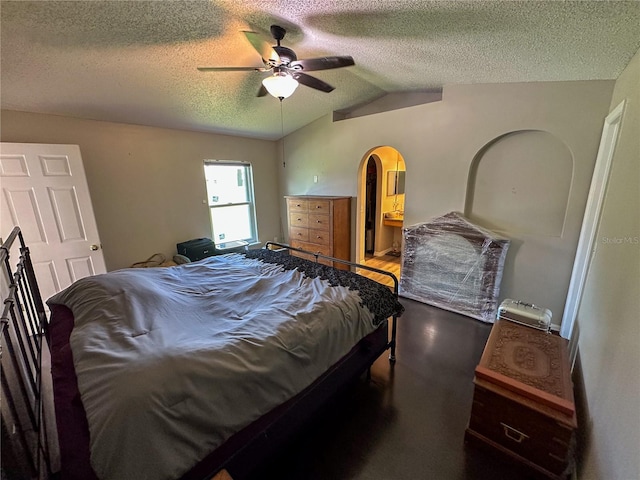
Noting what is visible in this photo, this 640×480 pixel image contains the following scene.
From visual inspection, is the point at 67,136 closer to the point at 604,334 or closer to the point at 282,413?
the point at 282,413

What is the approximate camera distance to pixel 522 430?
4.83ft

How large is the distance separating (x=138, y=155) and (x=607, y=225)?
15.7 ft

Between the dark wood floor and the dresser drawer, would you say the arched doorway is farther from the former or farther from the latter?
the dark wood floor

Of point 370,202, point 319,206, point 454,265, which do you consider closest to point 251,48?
point 319,206

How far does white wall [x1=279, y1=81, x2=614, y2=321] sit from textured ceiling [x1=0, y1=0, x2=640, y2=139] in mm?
176

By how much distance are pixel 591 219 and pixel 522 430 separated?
6.24 ft

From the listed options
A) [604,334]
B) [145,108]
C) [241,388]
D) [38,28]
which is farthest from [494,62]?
[145,108]

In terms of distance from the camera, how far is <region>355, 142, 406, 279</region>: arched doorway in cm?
510

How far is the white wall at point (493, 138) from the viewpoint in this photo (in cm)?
244

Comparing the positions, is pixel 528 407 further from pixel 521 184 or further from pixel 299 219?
pixel 299 219

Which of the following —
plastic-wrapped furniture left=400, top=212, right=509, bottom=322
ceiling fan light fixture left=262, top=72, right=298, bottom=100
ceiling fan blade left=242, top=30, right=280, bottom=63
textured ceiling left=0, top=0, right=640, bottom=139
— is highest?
→ ceiling fan blade left=242, top=30, right=280, bottom=63

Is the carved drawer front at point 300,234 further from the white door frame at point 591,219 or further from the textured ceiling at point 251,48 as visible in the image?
the white door frame at point 591,219

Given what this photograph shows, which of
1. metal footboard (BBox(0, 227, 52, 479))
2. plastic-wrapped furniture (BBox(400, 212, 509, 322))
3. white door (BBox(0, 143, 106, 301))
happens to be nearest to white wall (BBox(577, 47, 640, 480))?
plastic-wrapped furniture (BBox(400, 212, 509, 322))

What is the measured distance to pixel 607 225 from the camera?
1.78 metres
